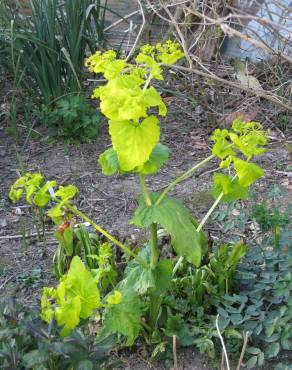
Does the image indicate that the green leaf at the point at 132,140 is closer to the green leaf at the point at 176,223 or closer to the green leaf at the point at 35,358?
the green leaf at the point at 176,223

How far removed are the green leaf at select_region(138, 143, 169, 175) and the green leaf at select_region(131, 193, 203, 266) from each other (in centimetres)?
13

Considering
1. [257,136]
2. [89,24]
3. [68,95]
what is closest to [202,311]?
[257,136]

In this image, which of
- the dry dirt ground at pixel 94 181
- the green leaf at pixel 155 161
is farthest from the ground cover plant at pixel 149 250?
the dry dirt ground at pixel 94 181

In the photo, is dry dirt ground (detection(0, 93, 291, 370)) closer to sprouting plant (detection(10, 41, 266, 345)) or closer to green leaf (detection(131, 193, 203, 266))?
A: sprouting plant (detection(10, 41, 266, 345))

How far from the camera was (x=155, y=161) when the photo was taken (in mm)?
2209

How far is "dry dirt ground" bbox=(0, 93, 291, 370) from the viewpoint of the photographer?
10.5ft

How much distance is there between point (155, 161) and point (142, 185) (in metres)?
0.13

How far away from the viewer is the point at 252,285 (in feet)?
8.68

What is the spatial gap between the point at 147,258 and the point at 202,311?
0.31 meters

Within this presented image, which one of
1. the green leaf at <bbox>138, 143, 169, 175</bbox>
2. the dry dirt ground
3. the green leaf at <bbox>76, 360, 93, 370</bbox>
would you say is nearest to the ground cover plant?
the green leaf at <bbox>138, 143, 169, 175</bbox>

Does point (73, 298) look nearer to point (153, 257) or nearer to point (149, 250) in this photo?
point (153, 257)

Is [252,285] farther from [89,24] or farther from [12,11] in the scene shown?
[12,11]

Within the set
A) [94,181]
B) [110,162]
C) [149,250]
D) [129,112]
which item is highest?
[129,112]

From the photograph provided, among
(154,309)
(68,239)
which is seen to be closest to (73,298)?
(154,309)
